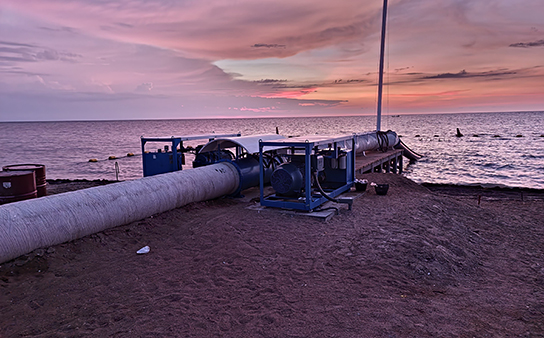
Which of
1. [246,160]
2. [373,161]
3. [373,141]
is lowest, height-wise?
[373,161]

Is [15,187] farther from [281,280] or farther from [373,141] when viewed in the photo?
[373,141]

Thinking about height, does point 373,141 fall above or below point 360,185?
above

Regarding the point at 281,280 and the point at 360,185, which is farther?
the point at 360,185

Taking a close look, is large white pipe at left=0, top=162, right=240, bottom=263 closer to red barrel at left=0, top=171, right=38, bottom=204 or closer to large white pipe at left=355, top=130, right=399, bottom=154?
red barrel at left=0, top=171, right=38, bottom=204

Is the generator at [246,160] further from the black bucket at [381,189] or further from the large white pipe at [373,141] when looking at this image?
the large white pipe at [373,141]

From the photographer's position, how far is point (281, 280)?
23.7 feet

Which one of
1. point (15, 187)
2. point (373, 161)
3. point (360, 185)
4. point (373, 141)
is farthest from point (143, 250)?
point (373, 141)

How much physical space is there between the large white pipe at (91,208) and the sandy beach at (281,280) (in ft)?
0.87

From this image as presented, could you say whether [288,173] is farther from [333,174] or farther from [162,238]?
[162,238]

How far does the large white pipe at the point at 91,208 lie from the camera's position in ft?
25.3

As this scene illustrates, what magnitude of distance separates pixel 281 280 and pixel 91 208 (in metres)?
5.01

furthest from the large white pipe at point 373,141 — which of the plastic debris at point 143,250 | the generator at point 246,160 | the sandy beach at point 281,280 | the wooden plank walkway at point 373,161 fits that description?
the plastic debris at point 143,250

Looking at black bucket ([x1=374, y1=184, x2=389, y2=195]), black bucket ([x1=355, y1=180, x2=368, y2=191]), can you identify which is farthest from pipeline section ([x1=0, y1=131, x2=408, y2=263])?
black bucket ([x1=374, y1=184, x2=389, y2=195])

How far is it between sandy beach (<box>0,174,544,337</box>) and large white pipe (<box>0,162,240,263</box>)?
0.27m
